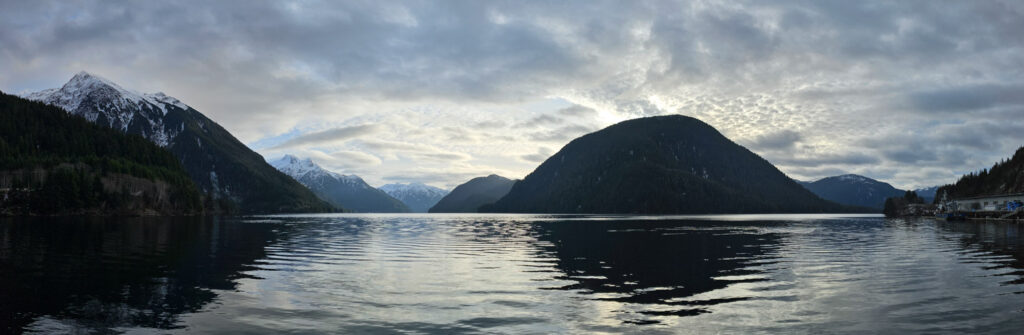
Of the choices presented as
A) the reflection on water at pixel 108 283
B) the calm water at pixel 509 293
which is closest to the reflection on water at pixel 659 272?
the calm water at pixel 509 293

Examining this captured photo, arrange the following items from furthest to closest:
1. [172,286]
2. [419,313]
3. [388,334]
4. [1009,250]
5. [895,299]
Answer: [1009,250], [172,286], [895,299], [419,313], [388,334]

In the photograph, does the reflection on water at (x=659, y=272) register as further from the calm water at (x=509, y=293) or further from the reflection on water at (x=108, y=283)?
the reflection on water at (x=108, y=283)

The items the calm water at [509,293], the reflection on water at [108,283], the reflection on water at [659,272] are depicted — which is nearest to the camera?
the calm water at [509,293]

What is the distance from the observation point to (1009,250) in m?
57.1

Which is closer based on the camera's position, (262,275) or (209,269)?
(262,275)

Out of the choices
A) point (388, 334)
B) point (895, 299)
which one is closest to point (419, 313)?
point (388, 334)

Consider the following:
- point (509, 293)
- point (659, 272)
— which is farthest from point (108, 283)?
point (659, 272)

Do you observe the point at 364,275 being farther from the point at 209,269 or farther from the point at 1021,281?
the point at 1021,281

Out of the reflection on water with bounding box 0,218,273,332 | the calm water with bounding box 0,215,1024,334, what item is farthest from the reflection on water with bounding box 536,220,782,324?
the reflection on water with bounding box 0,218,273,332

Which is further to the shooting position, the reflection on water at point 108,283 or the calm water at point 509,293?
the reflection on water at point 108,283

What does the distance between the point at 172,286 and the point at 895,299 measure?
128ft

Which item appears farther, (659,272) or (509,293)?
(659,272)

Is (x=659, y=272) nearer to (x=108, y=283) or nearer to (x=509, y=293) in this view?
(x=509, y=293)

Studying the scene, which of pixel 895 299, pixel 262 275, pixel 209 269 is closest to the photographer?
pixel 895 299
